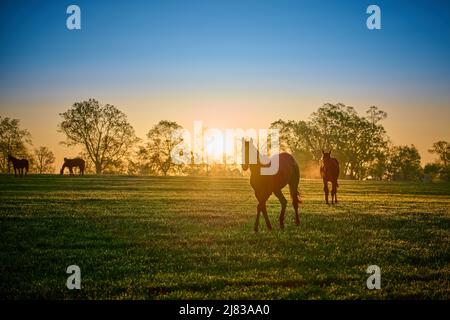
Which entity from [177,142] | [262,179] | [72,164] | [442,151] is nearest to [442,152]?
[442,151]

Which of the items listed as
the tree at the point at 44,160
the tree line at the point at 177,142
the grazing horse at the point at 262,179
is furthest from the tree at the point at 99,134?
the grazing horse at the point at 262,179

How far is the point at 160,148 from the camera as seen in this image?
90250 millimetres

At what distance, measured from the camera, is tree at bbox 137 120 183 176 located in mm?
89688

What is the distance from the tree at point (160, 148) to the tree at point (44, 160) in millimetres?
38950

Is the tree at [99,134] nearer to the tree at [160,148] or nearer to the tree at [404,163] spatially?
the tree at [160,148]

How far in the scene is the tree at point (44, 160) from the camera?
110369 mm

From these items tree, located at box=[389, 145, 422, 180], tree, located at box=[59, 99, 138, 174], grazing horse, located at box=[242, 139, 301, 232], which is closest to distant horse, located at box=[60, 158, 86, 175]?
tree, located at box=[59, 99, 138, 174]

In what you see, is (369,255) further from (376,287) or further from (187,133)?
(187,133)

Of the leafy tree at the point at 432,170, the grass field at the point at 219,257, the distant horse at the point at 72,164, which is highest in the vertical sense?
the distant horse at the point at 72,164

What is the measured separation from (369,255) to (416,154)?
121 meters

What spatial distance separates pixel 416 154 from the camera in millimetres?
117438

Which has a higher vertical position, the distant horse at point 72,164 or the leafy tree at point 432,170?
the distant horse at point 72,164

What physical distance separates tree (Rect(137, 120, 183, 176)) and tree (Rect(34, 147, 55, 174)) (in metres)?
38.9
